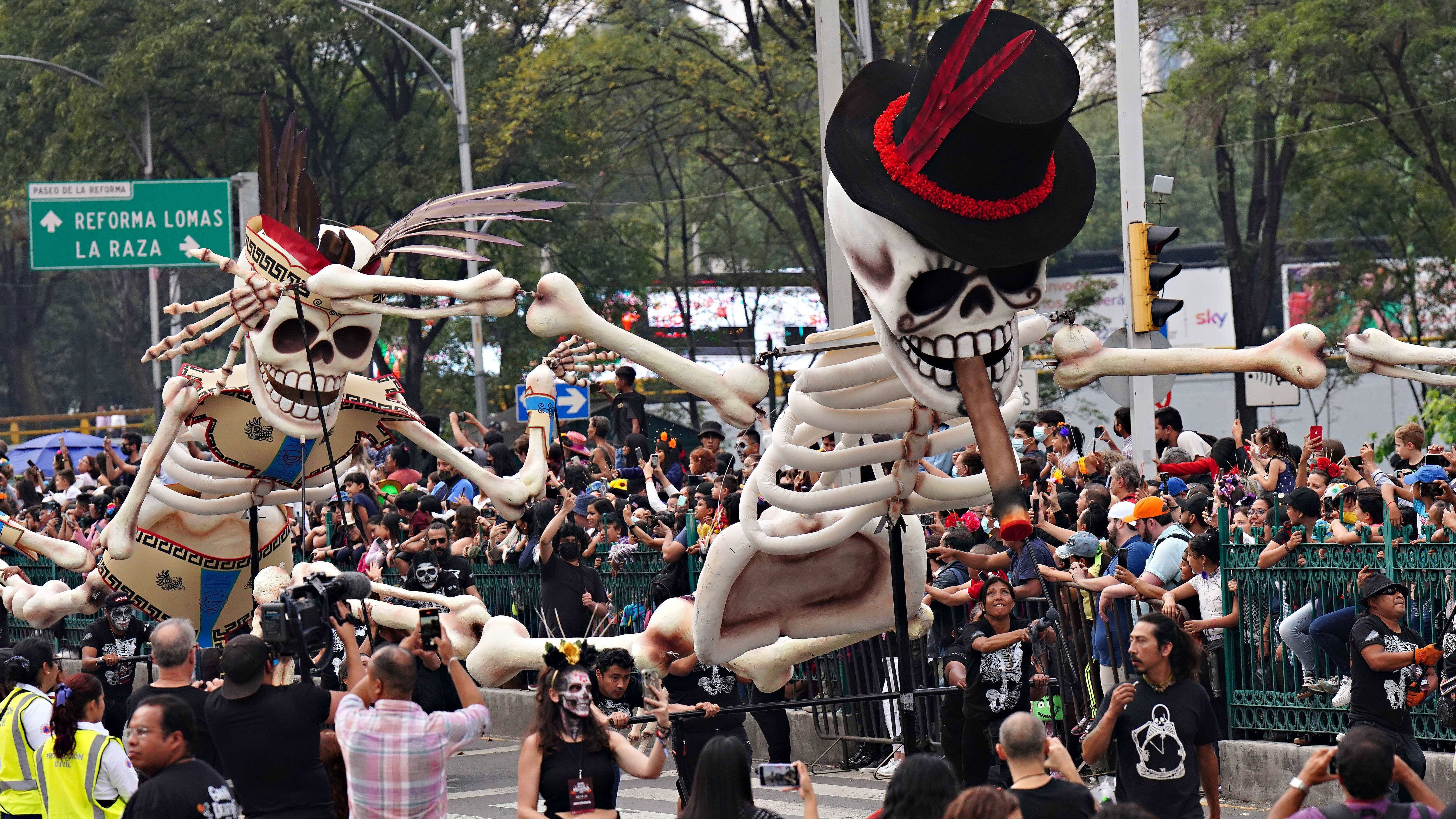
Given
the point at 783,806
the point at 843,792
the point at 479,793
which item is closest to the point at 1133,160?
the point at 843,792

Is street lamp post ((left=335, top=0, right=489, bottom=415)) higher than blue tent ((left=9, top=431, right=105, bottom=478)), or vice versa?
street lamp post ((left=335, top=0, right=489, bottom=415))

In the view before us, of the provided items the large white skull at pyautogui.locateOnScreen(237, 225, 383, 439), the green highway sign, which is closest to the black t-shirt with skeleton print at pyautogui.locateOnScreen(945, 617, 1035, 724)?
the large white skull at pyautogui.locateOnScreen(237, 225, 383, 439)

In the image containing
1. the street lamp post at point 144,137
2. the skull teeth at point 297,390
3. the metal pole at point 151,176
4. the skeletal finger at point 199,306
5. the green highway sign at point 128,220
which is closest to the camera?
the skull teeth at point 297,390

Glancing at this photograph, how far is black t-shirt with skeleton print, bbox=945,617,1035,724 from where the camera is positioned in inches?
376

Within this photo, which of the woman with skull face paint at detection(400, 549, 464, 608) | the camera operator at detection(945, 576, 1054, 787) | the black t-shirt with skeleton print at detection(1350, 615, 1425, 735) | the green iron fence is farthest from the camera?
the green iron fence

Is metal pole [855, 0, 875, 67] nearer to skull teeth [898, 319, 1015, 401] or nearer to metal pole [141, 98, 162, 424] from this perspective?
skull teeth [898, 319, 1015, 401]

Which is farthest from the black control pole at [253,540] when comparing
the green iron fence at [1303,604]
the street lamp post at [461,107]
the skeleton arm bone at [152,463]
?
the street lamp post at [461,107]

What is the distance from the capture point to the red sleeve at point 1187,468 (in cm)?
1364

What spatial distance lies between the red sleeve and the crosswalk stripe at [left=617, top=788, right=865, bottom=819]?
147 inches

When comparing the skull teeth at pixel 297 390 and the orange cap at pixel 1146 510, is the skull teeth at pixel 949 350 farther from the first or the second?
the orange cap at pixel 1146 510

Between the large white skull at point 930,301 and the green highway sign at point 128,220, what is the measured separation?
21.0m

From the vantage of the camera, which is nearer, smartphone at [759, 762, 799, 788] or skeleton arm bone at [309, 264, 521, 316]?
smartphone at [759, 762, 799, 788]

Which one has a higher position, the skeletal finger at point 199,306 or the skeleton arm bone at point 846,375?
Result: the skeletal finger at point 199,306

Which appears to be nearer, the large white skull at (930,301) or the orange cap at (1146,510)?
the large white skull at (930,301)
